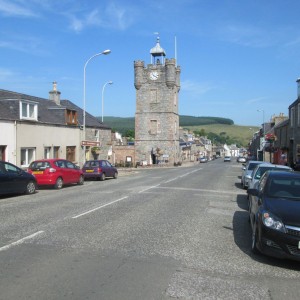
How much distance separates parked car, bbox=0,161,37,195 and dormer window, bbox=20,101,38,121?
33.6ft

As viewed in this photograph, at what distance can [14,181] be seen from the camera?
1688 centimetres

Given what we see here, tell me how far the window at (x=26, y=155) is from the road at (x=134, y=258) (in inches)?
636

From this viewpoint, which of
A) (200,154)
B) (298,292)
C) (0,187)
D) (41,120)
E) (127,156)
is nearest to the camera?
(298,292)

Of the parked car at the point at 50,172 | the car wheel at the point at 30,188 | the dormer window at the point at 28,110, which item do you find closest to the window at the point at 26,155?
the dormer window at the point at 28,110

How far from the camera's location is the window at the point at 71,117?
34344 millimetres

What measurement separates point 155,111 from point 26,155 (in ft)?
161

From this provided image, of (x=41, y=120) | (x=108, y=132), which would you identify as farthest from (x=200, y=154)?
(x=41, y=120)

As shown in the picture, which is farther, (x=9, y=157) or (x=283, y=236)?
(x=9, y=157)

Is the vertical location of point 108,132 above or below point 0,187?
above

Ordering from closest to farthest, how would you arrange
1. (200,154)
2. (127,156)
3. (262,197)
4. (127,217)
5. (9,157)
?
(262,197) < (127,217) < (9,157) < (127,156) < (200,154)

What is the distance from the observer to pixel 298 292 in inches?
213

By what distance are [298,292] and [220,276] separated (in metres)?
1.11

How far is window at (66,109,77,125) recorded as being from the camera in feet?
113

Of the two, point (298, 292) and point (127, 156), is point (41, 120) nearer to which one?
point (298, 292)
